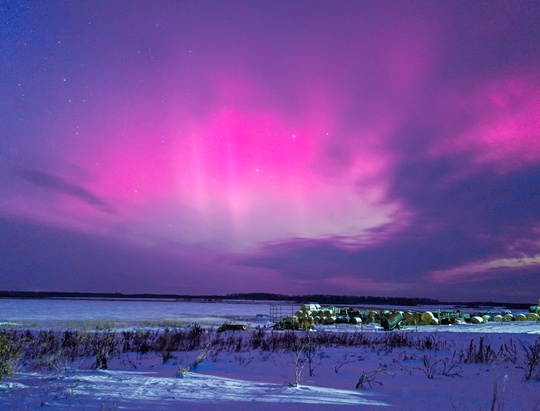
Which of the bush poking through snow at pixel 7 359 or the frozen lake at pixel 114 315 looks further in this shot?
the frozen lake at pixel 114 315

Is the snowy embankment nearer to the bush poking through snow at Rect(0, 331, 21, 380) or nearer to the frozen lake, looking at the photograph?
the bush poking through snow at Rect(0, 331, 21, 380)

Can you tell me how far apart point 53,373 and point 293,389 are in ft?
14.7

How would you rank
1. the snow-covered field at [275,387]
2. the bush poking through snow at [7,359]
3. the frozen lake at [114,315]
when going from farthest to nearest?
the frozen lake at [114,315], the bush poking through snow at [7,359], the snow-covered field at [275,387]

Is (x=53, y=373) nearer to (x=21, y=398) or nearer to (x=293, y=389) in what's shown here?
(x=21, y=398)

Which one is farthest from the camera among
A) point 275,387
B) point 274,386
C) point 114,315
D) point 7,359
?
point 114,315

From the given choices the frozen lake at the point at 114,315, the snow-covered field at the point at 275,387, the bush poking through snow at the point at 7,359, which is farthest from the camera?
the frozen lake at the point at 114,315

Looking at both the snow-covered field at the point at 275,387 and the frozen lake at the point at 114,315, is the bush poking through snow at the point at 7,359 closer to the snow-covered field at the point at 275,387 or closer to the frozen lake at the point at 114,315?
the snow-covered field at the point at 275,387

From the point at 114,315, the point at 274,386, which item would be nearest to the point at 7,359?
the point at 274,386

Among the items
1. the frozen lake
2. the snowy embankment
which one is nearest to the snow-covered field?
the snowy embankment

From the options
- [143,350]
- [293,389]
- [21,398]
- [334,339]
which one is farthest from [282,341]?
[21,398]

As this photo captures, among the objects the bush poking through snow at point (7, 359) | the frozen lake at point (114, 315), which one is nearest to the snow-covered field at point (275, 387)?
the bush poking through snow at point (7, 359)

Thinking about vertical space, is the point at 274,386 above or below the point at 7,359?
below

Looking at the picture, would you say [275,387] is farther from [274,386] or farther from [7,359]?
[7,359]

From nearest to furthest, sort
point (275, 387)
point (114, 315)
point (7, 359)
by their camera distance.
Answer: point (275, 387) < point (7, 359) < point (114, 315)
